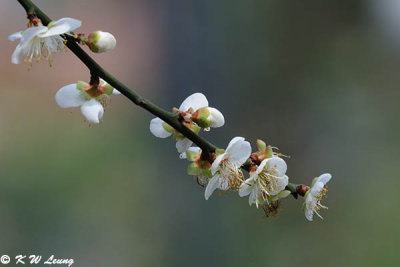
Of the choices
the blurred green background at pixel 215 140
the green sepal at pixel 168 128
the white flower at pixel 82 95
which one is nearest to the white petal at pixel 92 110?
the white flower at pixel 82 95

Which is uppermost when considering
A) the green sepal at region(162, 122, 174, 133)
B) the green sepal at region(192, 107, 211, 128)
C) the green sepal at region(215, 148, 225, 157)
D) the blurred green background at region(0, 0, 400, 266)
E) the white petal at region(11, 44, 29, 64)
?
the blurred green background at region(0, 0, 400, 266)

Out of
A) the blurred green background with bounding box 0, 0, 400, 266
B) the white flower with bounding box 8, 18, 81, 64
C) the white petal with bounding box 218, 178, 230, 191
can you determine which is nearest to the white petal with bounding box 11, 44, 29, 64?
the white flower with bounding box 8, 18, 81, 64

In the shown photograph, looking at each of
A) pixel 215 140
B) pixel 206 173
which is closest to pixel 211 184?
pixel 206 173

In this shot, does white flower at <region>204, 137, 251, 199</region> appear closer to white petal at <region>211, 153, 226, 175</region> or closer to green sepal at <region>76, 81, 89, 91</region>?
white petal at <region>211, 153, 226, 175</region>

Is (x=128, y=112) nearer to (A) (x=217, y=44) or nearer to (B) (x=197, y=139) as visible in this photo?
(A) (x=217, y=44)

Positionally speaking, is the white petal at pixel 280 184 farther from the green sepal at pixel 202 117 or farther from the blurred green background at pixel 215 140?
the blurred green background at pixel 215 140

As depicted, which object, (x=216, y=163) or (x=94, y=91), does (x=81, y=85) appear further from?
(x=216, y=163)
